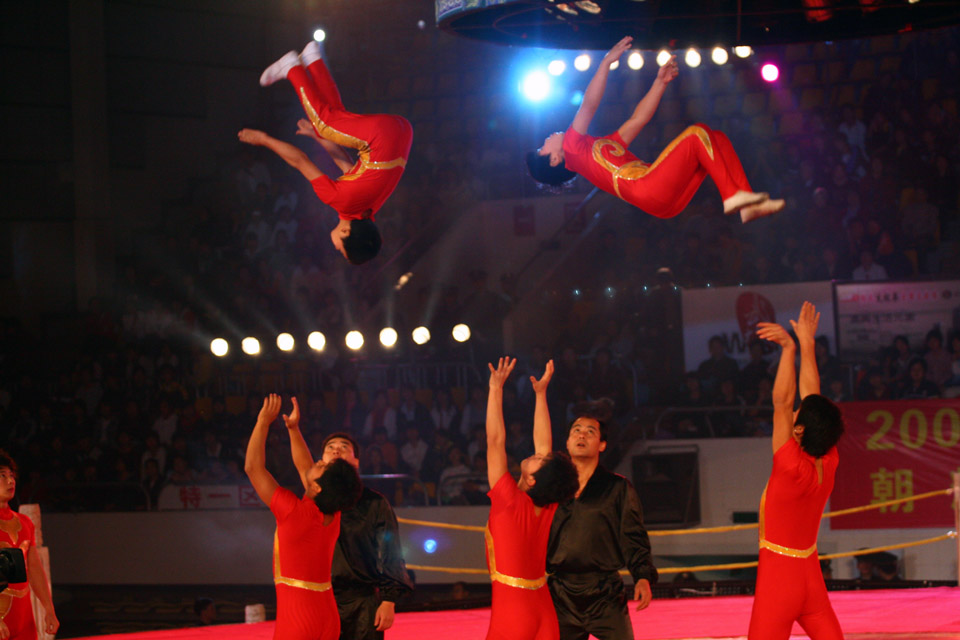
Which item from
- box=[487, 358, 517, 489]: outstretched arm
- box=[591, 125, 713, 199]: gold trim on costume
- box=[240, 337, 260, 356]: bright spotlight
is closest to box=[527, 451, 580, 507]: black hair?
box=[487, 358, 517, 489]: outstretched arm

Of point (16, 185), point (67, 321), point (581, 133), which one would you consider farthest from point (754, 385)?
point (16, 185)

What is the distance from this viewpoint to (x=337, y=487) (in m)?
3.81

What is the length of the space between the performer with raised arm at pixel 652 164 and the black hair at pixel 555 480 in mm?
1203

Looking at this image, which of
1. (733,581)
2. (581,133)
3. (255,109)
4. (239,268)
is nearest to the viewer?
(581,133)

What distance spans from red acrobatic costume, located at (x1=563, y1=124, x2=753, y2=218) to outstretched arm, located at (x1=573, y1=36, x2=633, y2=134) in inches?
2.3

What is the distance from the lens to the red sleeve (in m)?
3.82

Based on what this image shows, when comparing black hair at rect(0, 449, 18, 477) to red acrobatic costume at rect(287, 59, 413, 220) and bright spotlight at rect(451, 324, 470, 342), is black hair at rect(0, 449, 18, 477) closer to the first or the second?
red acrobatic costume at rect(287, 59, 413, 220)

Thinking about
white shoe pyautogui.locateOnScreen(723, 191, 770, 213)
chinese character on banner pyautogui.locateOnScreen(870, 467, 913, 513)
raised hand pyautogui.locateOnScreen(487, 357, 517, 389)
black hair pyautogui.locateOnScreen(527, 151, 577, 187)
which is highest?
black hair pyautogui.locateOnScreen(527, 151, 577, 187)

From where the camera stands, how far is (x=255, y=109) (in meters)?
13.5

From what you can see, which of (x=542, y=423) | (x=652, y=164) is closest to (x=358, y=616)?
(x=542, y=423)

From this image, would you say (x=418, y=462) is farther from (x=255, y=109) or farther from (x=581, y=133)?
(x=255, y=109)

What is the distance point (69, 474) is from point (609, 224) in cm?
545

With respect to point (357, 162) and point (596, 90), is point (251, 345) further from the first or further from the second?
point (596, 90)

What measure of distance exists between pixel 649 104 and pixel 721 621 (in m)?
2.97
